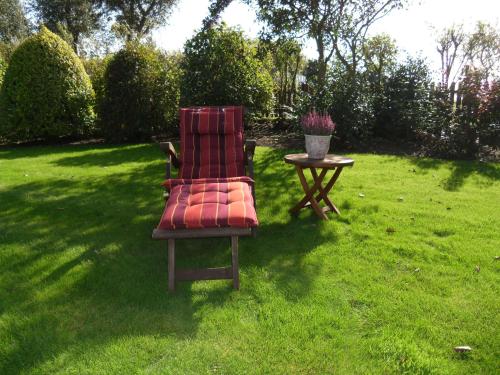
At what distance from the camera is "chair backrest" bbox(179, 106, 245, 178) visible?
15.3ft

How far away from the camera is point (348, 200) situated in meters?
5.02

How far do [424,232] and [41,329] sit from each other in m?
3.40

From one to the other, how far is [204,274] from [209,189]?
814mm

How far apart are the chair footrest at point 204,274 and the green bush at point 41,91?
300 inches

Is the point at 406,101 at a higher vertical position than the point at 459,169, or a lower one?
higher

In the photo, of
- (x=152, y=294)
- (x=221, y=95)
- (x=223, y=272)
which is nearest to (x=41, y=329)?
(x=152, y=294)

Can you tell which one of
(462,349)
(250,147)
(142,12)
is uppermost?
(142,12)

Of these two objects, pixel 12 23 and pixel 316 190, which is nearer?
pixel 316 190

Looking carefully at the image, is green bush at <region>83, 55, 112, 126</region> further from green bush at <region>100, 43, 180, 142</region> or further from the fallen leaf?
the fallen leaf

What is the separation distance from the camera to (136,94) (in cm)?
905

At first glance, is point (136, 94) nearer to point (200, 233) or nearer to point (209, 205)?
point (209, 205)

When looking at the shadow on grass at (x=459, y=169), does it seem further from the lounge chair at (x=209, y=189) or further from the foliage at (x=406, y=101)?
the lounge chair at (x=209, y=189)

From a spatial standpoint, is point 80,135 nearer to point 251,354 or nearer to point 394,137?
point 394,137

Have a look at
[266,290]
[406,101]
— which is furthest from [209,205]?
[406,101]
